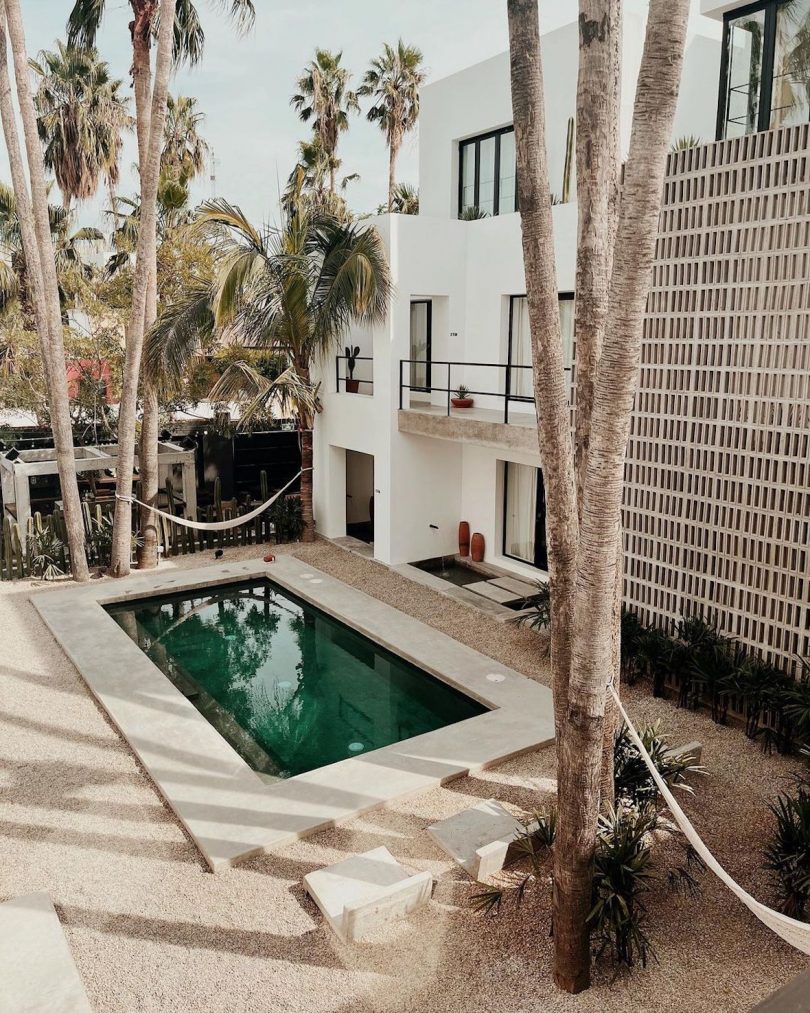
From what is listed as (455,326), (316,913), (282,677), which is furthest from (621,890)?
(455,326)

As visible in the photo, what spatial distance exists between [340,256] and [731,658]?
29.8 ft

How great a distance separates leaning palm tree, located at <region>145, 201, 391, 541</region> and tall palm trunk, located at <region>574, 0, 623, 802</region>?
767 cm

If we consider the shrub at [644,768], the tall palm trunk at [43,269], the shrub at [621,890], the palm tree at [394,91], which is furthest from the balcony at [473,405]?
the palm tree at [394,91]

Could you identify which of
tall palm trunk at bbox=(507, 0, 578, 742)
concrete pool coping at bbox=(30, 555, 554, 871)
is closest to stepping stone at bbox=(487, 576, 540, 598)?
concrete pool coping at bbox=(30, 555, 554, 871)

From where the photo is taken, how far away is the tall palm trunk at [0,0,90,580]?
12.2 metres

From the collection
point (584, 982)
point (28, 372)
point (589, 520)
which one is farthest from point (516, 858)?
point (28, 372)

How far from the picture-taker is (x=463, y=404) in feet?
48.4

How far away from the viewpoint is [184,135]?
91.7 ft

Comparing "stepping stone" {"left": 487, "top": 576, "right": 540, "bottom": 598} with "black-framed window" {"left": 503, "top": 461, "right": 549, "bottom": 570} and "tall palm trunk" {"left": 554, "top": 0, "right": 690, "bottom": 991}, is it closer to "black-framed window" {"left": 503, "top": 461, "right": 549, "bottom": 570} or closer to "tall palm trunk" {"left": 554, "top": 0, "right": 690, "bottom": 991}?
"black-framed window" {"left": 503, "top": 461, "right": 549, "bottom": 570}

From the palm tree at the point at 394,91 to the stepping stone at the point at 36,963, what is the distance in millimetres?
28132

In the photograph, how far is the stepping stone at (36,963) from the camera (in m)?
4.95

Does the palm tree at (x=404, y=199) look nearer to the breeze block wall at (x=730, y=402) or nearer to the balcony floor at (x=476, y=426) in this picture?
the balcony floor at (x=476, y=426)

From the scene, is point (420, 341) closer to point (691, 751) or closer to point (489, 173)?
point (489, 173)

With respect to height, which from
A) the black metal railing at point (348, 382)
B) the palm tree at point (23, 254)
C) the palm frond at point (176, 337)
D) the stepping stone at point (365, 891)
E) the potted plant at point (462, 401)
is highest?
the palm tree at point (23, 254)
